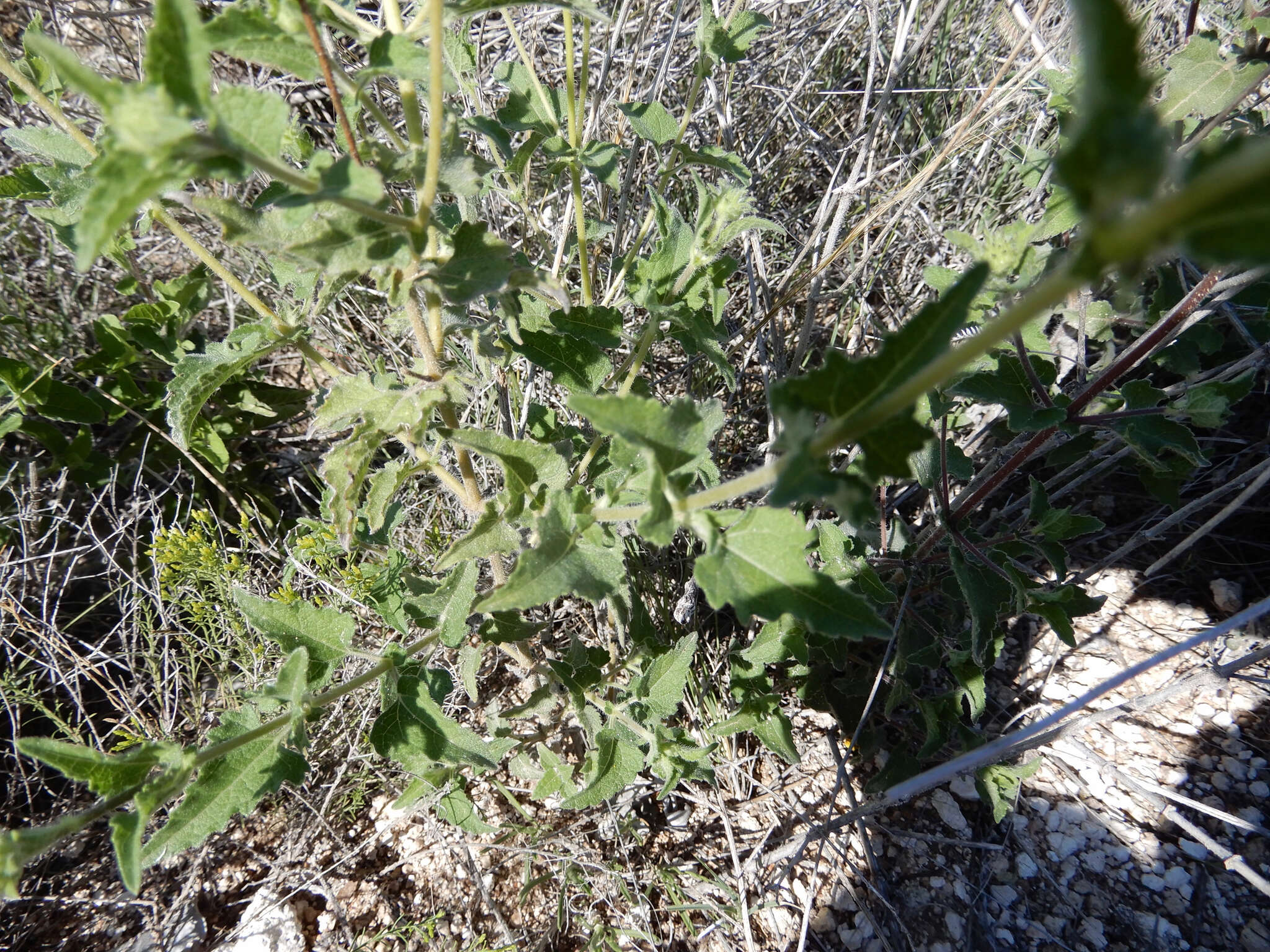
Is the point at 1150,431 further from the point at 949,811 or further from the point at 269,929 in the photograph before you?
the point at 269,929

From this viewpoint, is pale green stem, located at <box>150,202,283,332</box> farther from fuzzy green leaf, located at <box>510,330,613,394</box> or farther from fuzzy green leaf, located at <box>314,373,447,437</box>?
fuzzy green leaf, located at <box>510,330,613,394</box>

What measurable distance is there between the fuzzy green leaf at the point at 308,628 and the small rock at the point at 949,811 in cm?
190

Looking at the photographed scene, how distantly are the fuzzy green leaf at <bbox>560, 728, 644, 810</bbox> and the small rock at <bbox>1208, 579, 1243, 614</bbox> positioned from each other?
2227 mm

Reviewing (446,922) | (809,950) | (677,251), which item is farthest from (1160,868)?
(677,251)

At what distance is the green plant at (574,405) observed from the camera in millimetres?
875

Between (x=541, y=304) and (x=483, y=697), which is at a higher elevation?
(x=541, y=304)

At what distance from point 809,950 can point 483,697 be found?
1301 millimetres

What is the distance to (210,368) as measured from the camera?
1565mm

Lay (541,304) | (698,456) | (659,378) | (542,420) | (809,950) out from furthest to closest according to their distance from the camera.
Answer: (659,378) → (809,950) → (542,420) → (541,304) → (698,456)

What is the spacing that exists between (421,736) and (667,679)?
1.98 feet

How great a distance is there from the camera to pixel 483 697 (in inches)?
107

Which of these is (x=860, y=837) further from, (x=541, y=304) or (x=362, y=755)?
(x=541, y=304)

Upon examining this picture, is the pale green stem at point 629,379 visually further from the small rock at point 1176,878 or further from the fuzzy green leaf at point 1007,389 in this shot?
the small rock at point 1176,878

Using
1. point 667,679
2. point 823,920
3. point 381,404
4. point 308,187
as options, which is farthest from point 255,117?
point 823,920
